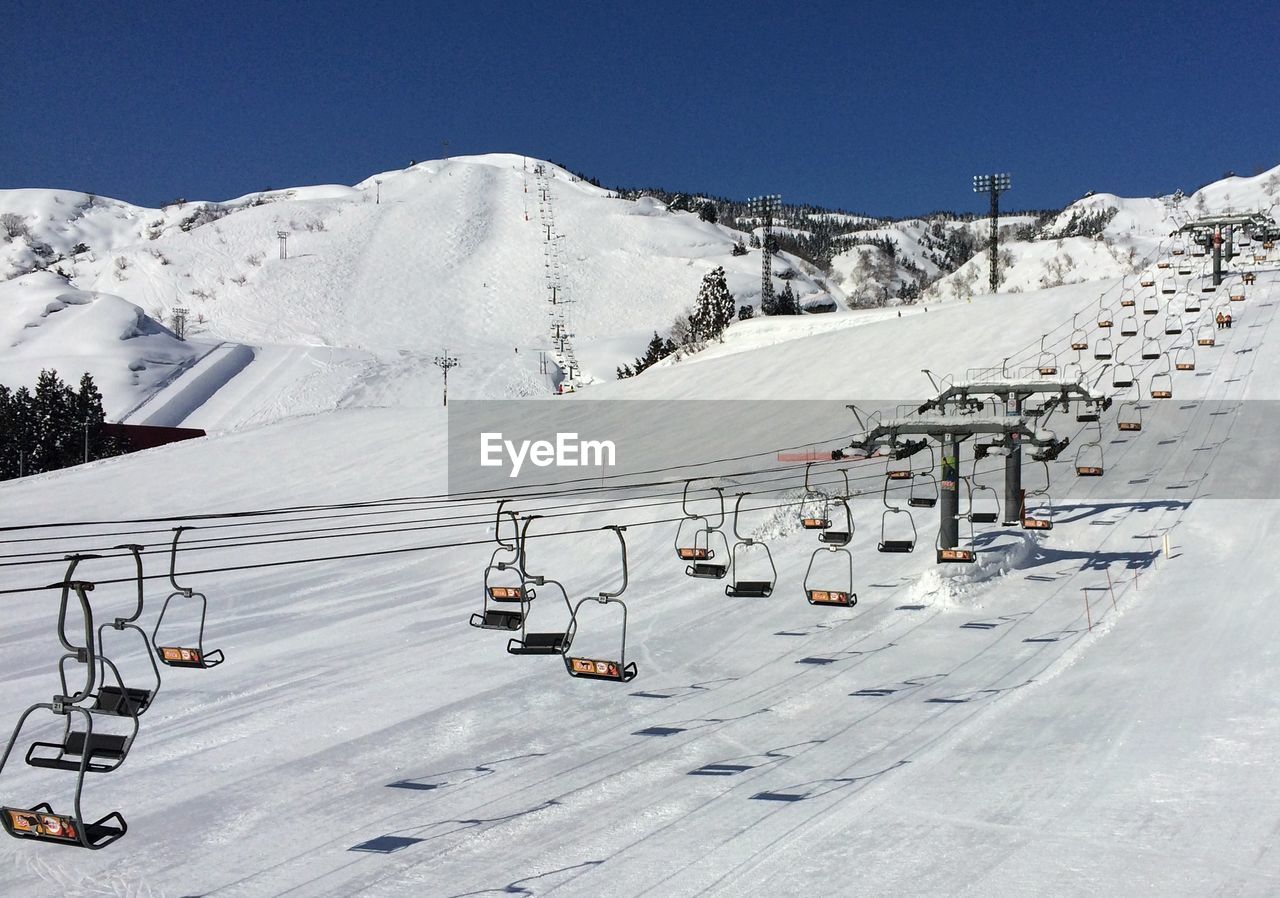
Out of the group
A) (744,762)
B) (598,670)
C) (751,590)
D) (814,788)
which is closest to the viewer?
(598,670)

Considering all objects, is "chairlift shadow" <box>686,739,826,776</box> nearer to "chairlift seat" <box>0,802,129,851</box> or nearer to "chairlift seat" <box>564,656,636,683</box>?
"chairlift seat" <box>564,656,636,683</box>

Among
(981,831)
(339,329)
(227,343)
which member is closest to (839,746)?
(981,831)

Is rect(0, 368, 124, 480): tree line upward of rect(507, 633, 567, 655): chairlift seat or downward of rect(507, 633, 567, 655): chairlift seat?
upward

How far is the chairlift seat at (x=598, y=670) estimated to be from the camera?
547 inches

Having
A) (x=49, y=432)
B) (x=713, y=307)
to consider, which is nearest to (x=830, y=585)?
(x=49, y=432)

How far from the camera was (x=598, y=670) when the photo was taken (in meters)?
14.2

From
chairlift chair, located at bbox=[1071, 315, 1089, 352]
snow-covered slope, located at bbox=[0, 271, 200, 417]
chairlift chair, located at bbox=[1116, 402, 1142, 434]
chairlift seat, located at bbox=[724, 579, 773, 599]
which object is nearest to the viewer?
chairlift seat, located at bbox=[724, 579, 773, 599]

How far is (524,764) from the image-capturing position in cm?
1797

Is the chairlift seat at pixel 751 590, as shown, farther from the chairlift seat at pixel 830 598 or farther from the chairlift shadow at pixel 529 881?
the chairlift shadow at pixel 529 881

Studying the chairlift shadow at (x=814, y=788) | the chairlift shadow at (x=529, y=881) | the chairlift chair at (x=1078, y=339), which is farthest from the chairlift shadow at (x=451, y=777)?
the chairlift chair at (x=1078, y=339)

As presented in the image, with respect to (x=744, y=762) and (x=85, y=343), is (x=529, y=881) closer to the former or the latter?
(x=744, y=762)

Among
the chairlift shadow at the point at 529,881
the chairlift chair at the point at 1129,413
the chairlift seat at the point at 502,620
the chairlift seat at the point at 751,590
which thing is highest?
the chairlift chair at the point at 1129,413

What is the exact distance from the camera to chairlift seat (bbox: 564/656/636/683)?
1388cm

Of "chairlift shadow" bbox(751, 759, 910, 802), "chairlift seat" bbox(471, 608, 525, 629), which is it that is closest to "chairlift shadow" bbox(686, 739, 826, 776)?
"chairlift shadow" bbox(751, 759, 910, 802)
